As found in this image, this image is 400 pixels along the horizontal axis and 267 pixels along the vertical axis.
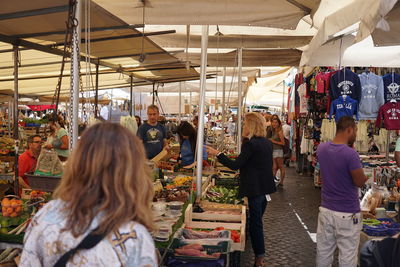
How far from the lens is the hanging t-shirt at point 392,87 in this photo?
5.84 metres

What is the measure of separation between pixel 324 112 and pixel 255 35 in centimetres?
196

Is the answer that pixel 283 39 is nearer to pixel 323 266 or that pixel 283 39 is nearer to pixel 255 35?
pixel 255 35

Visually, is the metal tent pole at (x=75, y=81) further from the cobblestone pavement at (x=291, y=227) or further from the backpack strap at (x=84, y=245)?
the cobblestone pavement at (x=291, y=227)

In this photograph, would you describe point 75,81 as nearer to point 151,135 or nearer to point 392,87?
point 151,135

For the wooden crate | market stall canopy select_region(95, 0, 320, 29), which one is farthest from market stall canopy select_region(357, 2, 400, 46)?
the wooden crate

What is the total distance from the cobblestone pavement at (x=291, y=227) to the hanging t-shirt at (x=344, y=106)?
1.89 metres

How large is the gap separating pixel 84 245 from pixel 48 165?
87.6 inches

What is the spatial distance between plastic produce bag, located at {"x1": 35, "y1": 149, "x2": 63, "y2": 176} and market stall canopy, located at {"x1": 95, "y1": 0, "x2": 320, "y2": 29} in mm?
1761

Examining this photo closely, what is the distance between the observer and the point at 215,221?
489 cm

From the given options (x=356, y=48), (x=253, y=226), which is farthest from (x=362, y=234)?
(x=356, y=48)

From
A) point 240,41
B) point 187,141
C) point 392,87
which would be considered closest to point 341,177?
point 392,87

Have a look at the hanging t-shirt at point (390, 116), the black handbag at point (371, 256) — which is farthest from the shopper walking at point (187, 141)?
the black handbag at point (371, 256)

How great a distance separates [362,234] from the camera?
5.00 metres

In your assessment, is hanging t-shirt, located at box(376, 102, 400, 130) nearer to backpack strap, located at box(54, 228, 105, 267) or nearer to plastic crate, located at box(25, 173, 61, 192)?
plastic crate, located at box(25, 173, 61, 192)
